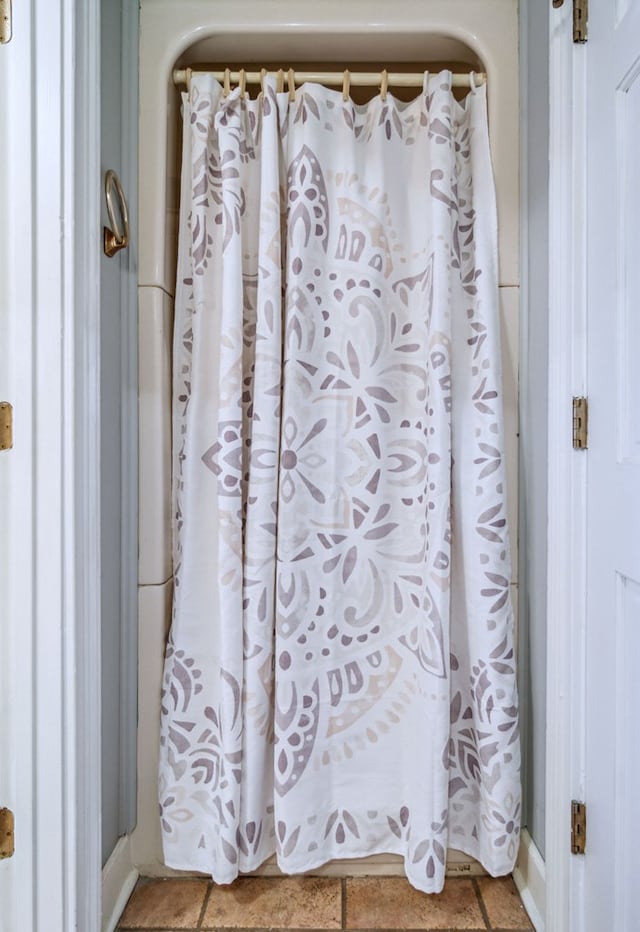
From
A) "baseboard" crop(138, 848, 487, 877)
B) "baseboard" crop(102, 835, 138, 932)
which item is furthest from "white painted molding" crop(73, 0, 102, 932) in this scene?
"baseboard" crop(138, 848, 487, 877)

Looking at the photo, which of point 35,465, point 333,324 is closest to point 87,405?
point 35,465

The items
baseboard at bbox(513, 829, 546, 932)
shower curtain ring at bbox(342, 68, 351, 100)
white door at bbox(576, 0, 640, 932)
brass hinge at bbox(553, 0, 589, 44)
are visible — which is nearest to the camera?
white door at bbox(576, 0, 640, 932)

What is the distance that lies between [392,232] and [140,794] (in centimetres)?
136

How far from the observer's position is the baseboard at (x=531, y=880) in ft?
3.24

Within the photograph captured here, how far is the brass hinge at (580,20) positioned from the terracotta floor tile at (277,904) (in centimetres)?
170

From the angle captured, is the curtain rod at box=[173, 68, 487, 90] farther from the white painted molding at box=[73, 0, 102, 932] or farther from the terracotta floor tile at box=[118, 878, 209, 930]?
the terracotta floor tile at box=[118, 878, 209, 930]

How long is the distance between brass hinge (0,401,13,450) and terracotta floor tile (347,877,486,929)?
43.6 inches

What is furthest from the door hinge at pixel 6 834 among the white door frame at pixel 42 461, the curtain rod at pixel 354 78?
the curtain rod at pixel 354 78

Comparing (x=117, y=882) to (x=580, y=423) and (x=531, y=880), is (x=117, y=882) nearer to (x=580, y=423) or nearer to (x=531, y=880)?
(x=531, y=880)

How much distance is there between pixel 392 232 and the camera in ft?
3.70

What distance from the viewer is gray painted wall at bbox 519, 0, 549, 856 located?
101 cm

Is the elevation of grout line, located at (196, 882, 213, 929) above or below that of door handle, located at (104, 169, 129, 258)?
below

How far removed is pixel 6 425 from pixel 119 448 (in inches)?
11.9

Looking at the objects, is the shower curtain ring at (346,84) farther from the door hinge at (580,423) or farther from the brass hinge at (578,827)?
the brass hinge at (578,827)
